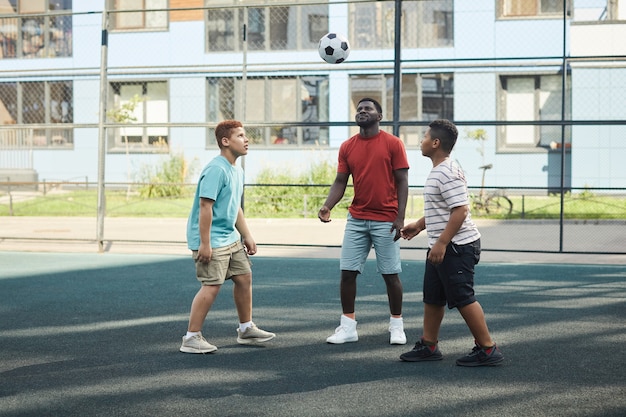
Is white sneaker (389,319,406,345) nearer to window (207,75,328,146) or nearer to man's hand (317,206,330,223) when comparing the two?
man's hand (317,206,330,223)

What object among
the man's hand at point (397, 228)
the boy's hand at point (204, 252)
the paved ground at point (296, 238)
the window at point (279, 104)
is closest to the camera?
the boy's hand at point (204, 252)

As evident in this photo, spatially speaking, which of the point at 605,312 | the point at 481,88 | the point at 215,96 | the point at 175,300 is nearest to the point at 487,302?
the point at 605,312

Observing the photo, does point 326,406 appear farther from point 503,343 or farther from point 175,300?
point 175,300

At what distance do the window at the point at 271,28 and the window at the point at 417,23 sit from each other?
134 cm

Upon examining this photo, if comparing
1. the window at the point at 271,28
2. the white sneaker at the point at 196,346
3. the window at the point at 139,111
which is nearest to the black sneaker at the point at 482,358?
the white sneaker at the point at 196,346

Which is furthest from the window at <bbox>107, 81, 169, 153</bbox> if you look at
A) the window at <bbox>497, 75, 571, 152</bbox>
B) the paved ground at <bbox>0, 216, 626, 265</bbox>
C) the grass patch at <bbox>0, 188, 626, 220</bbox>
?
the window at <bbox>497, 75, 571, 152</bbox>

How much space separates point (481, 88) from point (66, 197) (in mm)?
10588

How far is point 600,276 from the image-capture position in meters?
11.0

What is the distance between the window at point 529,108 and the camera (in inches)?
938

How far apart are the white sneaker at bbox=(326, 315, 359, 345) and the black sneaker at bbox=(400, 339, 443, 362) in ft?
2.36

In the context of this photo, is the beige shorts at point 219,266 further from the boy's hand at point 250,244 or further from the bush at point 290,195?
the bush at point 290,195

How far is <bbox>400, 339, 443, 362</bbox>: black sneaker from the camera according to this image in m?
6.38

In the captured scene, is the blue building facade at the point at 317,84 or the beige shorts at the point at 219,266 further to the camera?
the blue building facade at the point at 317,84

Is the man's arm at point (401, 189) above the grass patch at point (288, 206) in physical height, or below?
above
